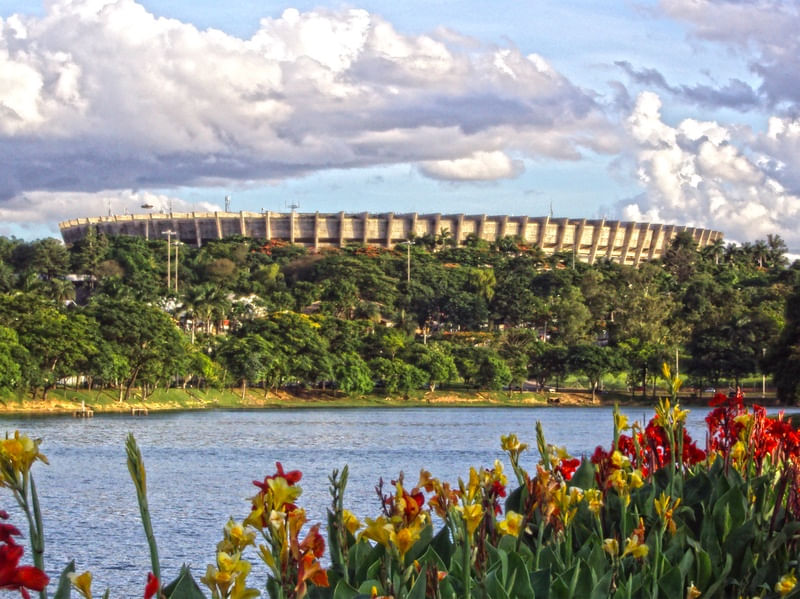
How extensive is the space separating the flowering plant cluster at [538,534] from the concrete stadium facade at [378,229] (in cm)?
15700

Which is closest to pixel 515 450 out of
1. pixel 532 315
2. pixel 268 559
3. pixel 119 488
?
pixel 268 559

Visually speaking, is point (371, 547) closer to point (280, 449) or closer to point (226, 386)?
point (280, 449)

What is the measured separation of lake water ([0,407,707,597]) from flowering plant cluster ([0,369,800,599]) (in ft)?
1.60

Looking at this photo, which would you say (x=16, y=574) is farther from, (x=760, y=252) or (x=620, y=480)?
(x=760, y=252)

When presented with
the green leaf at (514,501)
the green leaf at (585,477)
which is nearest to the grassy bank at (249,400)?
the green leaf at (585,477)

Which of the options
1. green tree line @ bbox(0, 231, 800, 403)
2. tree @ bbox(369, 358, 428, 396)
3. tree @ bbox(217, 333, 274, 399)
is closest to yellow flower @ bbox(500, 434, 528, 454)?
green tree line @ bbox(0, 231, 800, 403)

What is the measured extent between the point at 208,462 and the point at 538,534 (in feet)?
128

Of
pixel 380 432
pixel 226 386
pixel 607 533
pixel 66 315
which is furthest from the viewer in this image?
pixel 226 386

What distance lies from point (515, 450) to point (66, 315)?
7523 cm

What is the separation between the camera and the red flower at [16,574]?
3.71 metres

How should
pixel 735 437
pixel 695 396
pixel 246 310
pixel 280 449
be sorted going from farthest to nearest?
pixel 246 310, pixel 695 396, pixel 280 449, pixel 735 437

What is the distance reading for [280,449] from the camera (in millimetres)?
53062

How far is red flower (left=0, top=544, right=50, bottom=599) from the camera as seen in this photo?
3.71m

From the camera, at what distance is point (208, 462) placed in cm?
4616
